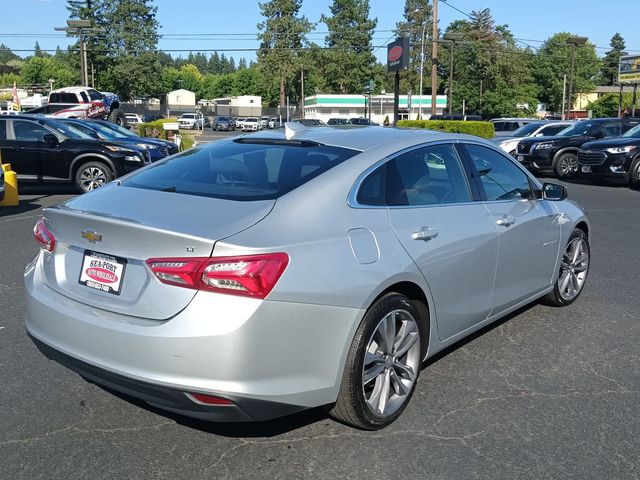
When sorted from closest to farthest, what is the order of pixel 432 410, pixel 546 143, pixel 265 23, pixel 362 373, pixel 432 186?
pixel 362 373
pixel 432 410
pixel 432 186
pixel 546 143
pixel 265 23

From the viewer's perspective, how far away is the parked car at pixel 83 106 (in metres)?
31.8

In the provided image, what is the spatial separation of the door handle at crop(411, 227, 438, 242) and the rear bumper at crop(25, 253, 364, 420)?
0.70m

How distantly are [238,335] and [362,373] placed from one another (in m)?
0.81

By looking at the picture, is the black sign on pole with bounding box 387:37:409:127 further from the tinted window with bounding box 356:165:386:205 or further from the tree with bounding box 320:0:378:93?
the tree with bounding box 320:0:378:93

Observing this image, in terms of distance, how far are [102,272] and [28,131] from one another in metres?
11.9

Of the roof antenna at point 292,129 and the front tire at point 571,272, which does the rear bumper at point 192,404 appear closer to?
the roof antenna at point 292,129

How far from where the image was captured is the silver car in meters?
2.83

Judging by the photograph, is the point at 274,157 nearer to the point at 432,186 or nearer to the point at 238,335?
the point at 432,186

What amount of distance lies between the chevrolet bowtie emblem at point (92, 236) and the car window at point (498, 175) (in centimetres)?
258

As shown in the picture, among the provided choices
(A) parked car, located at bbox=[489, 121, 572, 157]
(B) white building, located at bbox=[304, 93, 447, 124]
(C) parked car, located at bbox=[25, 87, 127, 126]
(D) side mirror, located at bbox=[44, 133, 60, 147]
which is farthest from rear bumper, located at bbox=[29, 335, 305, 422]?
(B) white building, located at bbox=[304, 93, 447, 124]

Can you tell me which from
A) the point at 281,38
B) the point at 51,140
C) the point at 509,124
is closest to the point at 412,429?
the point at 51,140

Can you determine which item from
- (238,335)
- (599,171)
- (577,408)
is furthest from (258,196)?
(599,171)

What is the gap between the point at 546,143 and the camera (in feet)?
61.3

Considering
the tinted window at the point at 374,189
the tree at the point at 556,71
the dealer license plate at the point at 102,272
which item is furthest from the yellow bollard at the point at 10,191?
the tree at the point at 556,71
